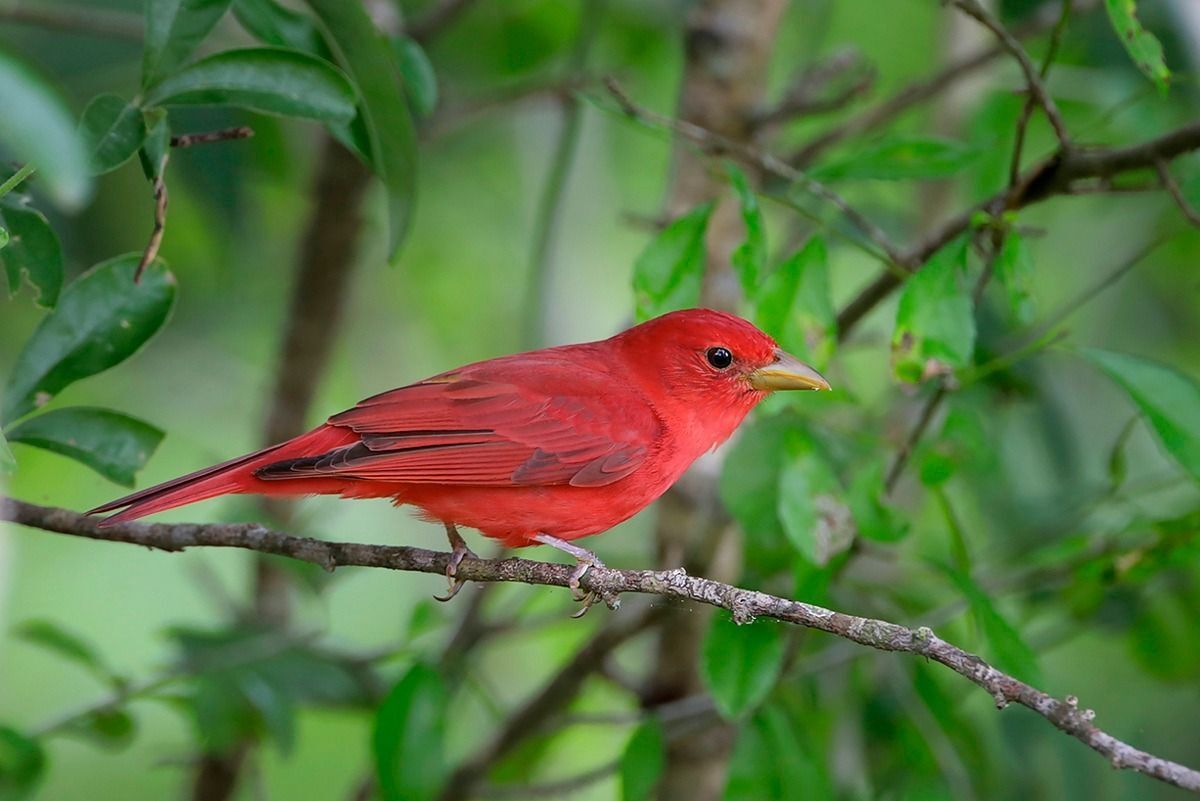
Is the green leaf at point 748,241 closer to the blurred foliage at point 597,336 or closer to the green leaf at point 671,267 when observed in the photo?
the blurred foliage at point 597,336

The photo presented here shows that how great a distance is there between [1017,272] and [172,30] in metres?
1.62

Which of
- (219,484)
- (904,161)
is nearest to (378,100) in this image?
(219,484)

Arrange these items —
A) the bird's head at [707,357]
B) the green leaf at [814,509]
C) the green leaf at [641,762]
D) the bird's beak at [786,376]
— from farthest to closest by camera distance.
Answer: the bird's head at [707,357] < the green leaf at [641,762] < the bird's beak at [786,376] < the green leaf at [814,509]

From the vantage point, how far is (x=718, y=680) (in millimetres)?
2918

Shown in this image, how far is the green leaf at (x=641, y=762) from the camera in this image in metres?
3.16

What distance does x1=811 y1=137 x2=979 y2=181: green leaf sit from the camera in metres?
2.92

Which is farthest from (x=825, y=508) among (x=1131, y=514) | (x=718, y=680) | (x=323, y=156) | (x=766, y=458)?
(x=323, y=156)

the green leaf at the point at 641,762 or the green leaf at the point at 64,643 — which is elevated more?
the green leaf at the point at 64,643

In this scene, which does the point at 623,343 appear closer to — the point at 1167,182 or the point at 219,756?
the point at 1167,182

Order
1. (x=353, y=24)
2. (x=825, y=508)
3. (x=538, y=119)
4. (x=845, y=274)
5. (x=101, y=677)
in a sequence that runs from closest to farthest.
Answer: (x=353, y=24), (x=825, y=508), (x=101, y=677), (x=538, y=119), (x=845, y=274)

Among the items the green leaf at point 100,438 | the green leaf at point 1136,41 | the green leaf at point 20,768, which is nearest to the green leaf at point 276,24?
the green leaf at point 100,438

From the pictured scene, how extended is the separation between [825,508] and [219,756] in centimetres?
245

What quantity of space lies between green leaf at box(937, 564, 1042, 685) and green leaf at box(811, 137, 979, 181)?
88 cm

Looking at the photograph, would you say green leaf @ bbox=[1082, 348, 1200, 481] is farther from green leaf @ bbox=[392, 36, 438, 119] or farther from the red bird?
green leaf @ bbox=[392, 36, 438, 119]
